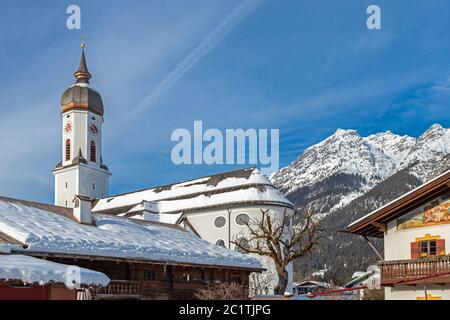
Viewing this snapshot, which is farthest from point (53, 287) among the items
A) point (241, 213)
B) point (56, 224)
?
point (241, 213)

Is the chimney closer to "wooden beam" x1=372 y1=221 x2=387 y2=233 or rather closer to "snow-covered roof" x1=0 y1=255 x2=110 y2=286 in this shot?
"snow-covered roof" x1=0 y1=255 x2=110 y2=286

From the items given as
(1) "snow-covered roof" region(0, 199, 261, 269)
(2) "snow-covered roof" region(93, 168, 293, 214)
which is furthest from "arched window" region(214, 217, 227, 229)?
(1) "snow-covered roof" region(0, 199, 261, 269)

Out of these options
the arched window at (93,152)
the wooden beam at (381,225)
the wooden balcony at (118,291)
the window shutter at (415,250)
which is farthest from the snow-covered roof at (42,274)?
the arched window at (93,152)

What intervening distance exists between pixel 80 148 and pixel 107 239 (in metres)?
44.4

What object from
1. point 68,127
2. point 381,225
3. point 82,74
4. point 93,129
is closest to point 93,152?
point 93,129

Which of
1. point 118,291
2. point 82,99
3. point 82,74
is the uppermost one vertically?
point 82,74

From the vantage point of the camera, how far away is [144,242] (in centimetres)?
3141

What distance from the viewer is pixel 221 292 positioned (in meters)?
27.8

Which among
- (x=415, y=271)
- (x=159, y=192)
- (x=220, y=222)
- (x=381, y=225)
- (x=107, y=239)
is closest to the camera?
(x=415, y=271)

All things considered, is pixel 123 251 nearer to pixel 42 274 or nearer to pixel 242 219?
pixel 42 274

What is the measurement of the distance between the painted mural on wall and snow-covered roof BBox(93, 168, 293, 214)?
30.7 meters

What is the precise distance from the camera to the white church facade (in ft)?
186
